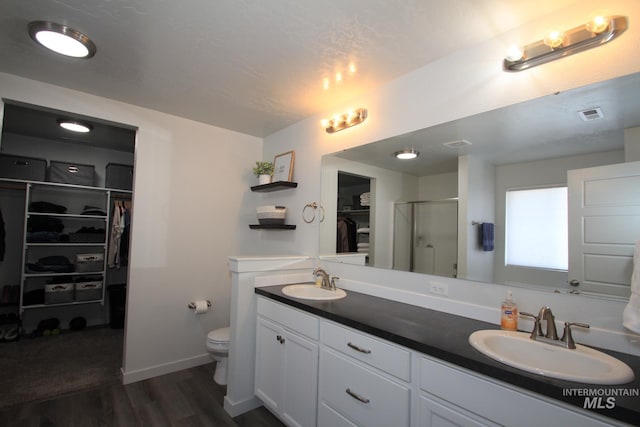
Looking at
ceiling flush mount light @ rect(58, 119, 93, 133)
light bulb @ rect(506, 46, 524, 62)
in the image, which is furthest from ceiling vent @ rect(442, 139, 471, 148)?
ceiling flush mount light @ rect(58, 119, 93, 133)

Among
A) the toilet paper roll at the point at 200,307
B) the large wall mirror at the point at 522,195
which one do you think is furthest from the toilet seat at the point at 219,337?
the large wall mirror at the point at 522,195

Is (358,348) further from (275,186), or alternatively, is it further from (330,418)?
(275,186)

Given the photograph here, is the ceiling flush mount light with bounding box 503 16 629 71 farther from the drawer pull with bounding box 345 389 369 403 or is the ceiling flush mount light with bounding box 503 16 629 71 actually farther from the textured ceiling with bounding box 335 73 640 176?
the drawer pull with bounding box 345 389 369 403

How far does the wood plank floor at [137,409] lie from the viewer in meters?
2.03

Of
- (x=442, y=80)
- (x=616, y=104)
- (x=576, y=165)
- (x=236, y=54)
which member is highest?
(x=236, y=54)

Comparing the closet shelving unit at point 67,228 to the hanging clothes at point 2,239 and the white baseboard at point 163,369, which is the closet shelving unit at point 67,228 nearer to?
the hanging clothes at point 2,239

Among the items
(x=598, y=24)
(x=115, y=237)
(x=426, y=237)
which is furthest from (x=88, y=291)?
(x=598, y=24)

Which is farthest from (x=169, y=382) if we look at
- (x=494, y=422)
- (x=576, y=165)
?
(x=576, y=165)

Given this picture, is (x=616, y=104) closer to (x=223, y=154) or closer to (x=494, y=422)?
(x=494, y=422)

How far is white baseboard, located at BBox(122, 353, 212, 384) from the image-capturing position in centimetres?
256

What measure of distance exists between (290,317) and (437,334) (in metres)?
0.97

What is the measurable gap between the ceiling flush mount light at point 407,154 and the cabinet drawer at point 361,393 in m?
1.38

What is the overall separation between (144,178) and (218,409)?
6.77 ft

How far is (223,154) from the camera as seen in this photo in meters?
3.22
